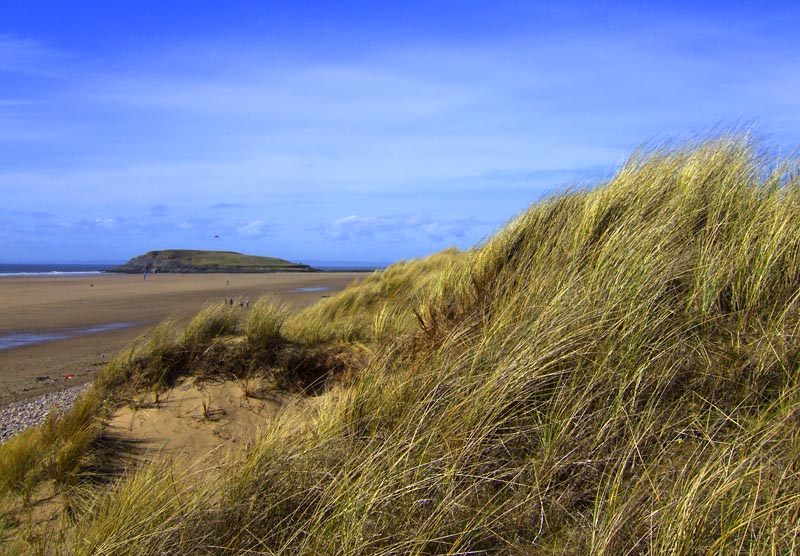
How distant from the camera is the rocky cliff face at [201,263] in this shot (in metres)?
60.2

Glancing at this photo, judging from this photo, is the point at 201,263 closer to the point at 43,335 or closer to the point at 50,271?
the point at 50,271

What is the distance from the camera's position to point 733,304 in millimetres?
4180

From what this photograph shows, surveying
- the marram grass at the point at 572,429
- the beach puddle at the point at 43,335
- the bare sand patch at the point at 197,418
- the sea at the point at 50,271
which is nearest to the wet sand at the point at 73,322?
the beach puddle at the point at 43,335

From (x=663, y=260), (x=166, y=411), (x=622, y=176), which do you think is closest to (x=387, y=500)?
(x=663, y=260)

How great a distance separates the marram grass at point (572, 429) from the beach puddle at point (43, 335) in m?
11.9

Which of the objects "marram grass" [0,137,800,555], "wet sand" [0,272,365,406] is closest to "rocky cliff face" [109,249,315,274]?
"wet sand" [0,272,365,406]

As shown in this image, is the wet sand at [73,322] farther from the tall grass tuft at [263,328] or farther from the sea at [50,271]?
the sea at [50,271]

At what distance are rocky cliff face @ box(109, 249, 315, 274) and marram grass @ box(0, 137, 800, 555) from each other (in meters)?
55.7

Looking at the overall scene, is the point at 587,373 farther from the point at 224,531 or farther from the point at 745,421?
the point at 224,531

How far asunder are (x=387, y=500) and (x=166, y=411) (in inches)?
125

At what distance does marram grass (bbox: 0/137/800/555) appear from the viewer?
271cm

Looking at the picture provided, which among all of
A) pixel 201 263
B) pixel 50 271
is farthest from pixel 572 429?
pixel 50 271

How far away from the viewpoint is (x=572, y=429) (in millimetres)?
3271

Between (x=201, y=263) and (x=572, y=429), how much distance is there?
6468cm
